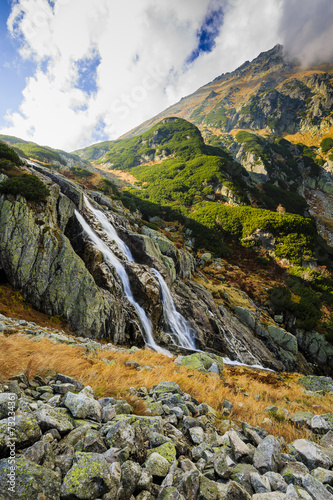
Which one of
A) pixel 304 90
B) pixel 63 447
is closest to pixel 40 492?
pixel 63 447

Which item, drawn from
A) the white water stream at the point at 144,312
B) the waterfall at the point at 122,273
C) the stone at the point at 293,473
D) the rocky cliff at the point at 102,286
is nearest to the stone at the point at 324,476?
the stone at the point at 293,473

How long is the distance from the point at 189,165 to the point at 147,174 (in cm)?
1914

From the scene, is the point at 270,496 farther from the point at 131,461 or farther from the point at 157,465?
the point at 131,461

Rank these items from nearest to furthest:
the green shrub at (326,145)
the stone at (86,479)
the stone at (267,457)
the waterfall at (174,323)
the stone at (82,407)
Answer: the stone at (86,479), the stone at (267,457), the stone at (82,407), the waterfall at (174,323), the green shrub at (326,145)

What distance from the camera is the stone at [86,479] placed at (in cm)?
188

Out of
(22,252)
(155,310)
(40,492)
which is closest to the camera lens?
(40,492)

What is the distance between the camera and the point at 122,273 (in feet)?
63.3

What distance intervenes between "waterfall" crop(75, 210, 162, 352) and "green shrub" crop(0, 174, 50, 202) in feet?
14.3

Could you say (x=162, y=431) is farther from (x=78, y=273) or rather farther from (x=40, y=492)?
(x=78, y=273)

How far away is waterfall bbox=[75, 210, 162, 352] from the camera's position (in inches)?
690

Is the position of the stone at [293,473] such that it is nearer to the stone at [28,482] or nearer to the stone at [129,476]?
the stone at [129,476]

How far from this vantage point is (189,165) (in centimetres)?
7969

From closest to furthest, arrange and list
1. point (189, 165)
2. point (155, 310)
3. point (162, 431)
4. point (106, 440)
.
Answer: point (106, 440) → point (162, 431) → point (155, 310) → point (189, 165)

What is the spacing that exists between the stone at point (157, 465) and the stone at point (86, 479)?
0.65 metres
